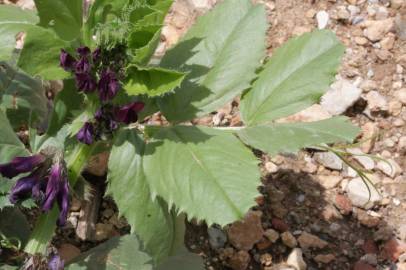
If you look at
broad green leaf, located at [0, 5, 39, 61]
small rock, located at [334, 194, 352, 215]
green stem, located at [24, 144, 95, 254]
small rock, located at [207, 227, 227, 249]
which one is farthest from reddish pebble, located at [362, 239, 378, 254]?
broad green leaf, located at [0, 5, 39, 61]

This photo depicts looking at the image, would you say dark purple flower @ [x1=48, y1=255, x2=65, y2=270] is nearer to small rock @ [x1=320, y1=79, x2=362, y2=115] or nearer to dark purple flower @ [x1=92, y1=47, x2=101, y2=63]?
dark purple flower @ [x1=92, y1=47, x2=101, y2=63]

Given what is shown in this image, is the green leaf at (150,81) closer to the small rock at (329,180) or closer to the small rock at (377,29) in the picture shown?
the small rock at (329,180)

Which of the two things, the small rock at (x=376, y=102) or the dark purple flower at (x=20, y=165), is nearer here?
the dark purple flower at (x=20, y=165)

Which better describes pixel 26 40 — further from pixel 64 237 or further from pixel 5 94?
pixel 64 237

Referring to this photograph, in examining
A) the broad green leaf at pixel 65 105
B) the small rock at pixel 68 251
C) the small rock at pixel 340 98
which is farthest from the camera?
the small rock at pixel 340 98

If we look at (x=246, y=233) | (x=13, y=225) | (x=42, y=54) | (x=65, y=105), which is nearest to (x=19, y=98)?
(x=65, y=105)

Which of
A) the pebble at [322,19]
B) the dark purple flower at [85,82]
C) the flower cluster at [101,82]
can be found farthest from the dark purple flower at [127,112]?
the pebble at [322,19]

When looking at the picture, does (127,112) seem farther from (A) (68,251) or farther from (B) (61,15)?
(A) (68,251)
